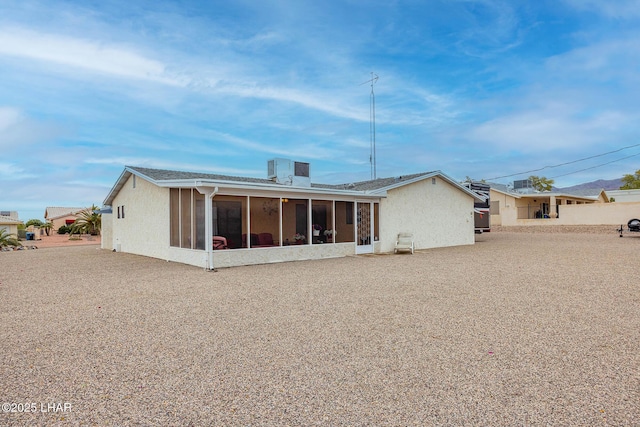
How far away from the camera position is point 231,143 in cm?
2036

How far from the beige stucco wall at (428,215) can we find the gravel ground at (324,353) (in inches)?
304

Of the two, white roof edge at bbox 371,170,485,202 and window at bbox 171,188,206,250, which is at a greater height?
white roof edge at bbox 371,170,485,202

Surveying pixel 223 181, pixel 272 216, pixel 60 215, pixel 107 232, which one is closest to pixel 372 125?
pixel 272 216

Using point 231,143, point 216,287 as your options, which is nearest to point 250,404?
point 216,287

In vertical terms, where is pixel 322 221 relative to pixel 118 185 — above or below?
below

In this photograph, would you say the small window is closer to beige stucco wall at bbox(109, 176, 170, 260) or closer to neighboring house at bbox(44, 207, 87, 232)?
beige stucco wall at bbox(109, 176, 170, 260)

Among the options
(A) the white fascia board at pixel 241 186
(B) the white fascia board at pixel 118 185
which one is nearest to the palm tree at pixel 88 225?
(B) the white fascia board at pixel 118 185

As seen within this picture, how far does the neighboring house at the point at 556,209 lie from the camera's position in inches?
1113

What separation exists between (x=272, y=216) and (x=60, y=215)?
169 feet

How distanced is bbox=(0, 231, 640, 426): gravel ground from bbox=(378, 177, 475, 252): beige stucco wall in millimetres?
7715

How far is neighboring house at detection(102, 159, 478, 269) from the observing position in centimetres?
1109

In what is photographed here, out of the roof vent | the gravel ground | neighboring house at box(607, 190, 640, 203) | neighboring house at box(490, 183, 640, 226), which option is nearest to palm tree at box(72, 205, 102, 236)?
the roof vent

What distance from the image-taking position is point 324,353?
404 cm

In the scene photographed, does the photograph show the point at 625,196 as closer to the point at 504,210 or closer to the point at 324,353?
the point at 504,210
